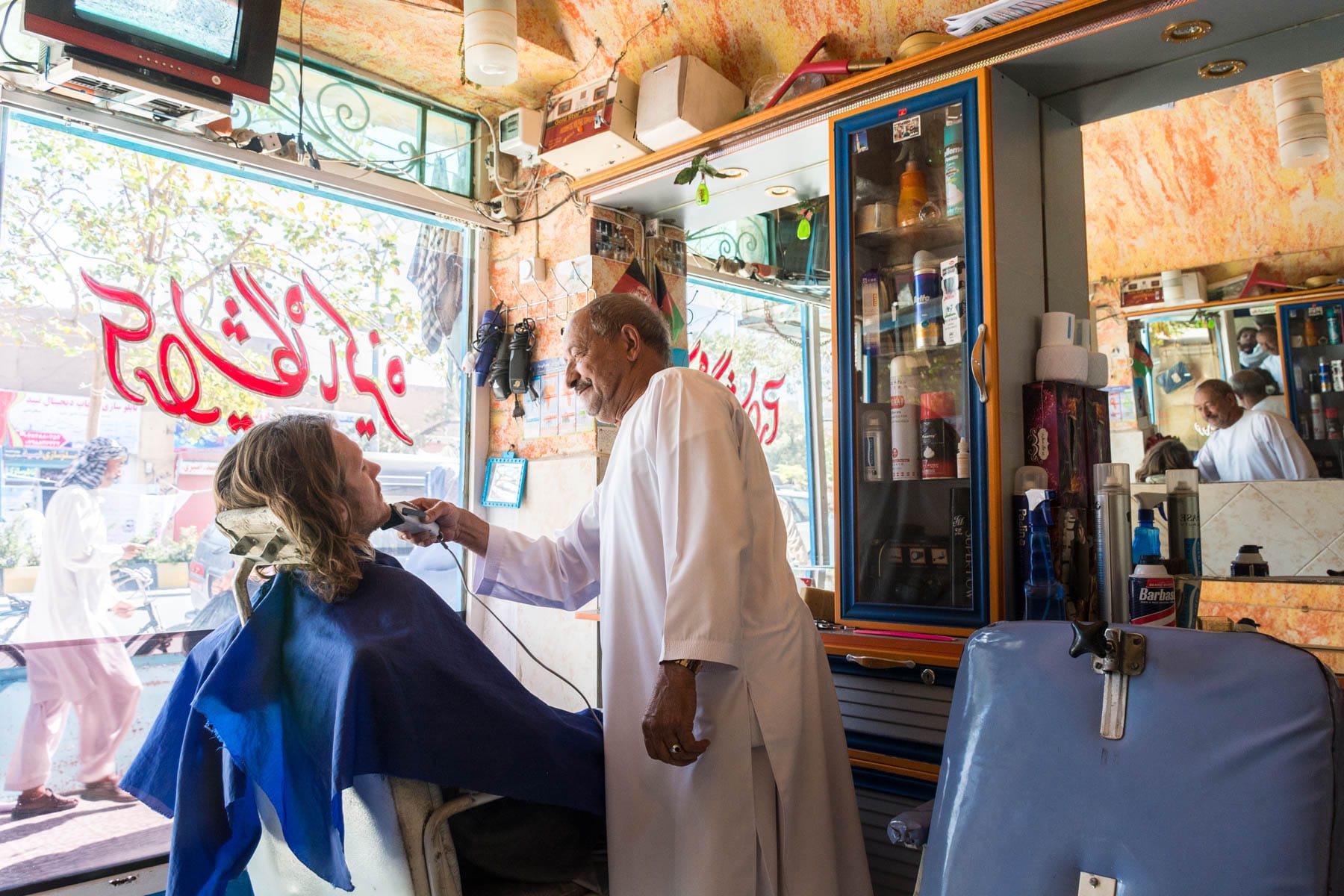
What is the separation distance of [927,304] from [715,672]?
121 cm

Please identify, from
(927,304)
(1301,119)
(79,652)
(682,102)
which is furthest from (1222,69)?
(79,652)

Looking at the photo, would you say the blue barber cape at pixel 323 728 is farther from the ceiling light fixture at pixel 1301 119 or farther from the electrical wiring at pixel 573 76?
the electrical wiring at pixel 573 76

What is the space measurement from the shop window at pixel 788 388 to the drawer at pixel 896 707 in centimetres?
215

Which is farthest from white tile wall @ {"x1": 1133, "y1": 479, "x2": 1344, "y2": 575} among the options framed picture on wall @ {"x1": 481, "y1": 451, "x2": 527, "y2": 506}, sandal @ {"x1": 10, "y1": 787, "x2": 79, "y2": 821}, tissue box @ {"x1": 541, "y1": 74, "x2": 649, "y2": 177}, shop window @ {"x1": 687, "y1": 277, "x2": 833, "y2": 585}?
sandal @ {"x1": 10, "y1": 787, "x2": 79, "y2": 821}

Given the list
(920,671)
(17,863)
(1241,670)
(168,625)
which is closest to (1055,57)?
(920,671)

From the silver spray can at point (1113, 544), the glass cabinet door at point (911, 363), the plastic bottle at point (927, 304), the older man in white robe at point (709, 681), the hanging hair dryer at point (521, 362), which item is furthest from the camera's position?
the hanging hair dryer at point (521, 362)

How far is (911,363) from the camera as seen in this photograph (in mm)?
2480

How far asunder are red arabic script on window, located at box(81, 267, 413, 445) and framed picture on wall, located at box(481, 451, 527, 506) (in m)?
0.38

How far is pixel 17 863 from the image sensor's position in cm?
256

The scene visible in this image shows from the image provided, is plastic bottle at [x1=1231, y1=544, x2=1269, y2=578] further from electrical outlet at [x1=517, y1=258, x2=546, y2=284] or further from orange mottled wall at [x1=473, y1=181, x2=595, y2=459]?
electrical outlet at [x1=517, y1=258, x2=546, y2=284]

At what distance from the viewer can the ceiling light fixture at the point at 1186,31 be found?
2.07 meters

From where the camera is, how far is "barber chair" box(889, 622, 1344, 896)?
107 centimetres

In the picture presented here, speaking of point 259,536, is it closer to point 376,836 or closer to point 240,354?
point 376,836

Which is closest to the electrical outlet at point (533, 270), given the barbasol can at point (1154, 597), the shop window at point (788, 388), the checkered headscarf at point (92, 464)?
the shop window at point (788, 388)
